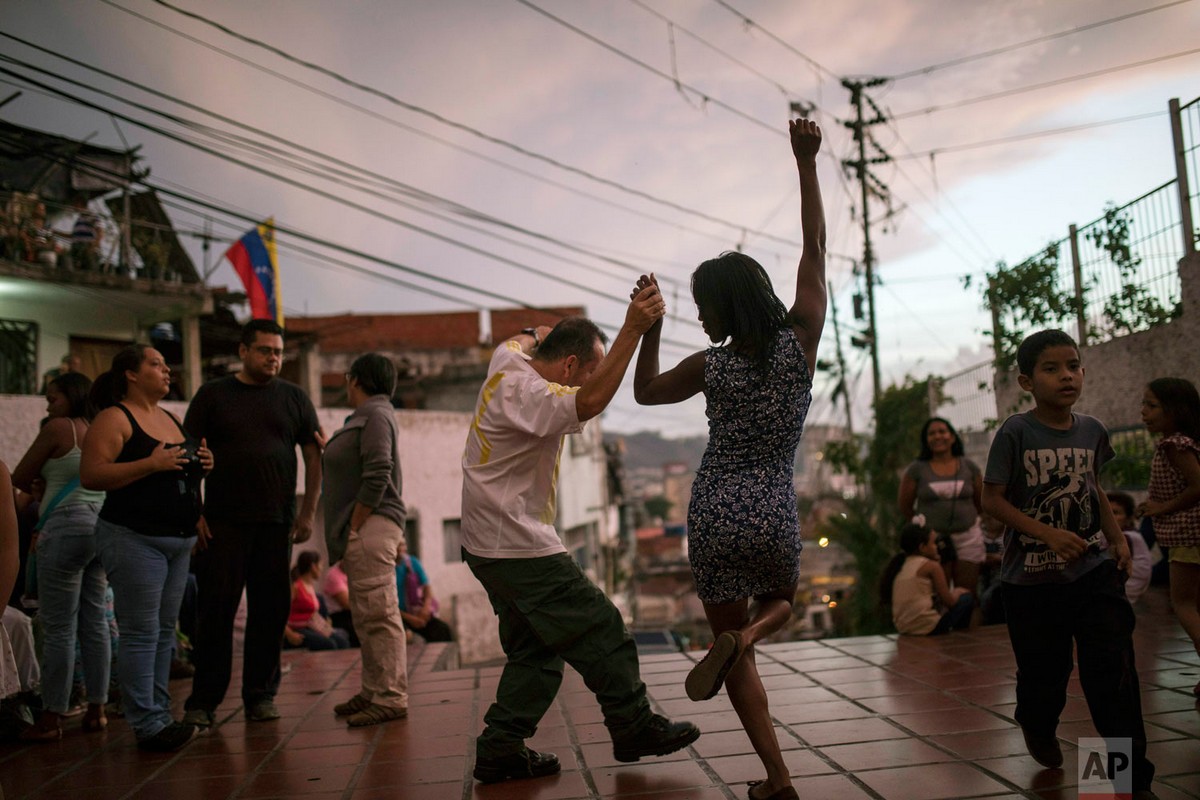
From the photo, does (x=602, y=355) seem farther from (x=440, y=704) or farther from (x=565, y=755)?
(x=440, y=704)

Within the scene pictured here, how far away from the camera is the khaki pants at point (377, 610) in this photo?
496cm

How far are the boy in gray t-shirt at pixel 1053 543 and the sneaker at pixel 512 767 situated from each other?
172 centimetres

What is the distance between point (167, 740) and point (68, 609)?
0.98 m

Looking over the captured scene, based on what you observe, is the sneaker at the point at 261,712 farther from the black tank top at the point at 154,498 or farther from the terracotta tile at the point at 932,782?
the terracotta tile at the point at 932,782

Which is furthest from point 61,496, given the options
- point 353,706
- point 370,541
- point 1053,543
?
point 1053,543

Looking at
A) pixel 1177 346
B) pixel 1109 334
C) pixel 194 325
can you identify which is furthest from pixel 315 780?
pixel 194 325

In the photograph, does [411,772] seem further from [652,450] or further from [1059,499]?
[652,450]

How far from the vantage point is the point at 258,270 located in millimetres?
19359

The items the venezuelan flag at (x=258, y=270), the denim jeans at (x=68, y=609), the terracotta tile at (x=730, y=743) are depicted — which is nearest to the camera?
the terracotta tile at (x=730, y=743)

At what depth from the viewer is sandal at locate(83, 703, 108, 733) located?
5.04 m

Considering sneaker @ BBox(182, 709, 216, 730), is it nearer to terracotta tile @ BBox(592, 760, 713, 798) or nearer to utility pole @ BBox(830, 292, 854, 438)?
terracotta tile @ BBox(592, 760, 713, 798)

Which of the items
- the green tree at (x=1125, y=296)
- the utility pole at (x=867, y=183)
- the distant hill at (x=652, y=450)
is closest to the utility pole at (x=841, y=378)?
the utility pole at (x=867, y=183)

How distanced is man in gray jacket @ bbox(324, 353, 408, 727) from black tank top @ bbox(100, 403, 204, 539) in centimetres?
65

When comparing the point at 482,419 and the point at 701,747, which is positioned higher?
the point at 482,419
